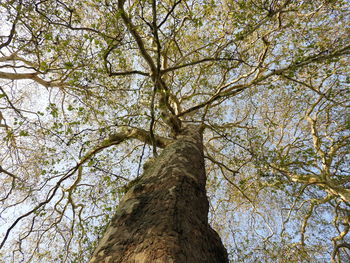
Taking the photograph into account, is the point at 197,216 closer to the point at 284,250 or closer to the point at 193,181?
the point at 193,181

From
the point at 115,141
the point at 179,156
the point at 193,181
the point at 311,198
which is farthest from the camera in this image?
the point at 311,198

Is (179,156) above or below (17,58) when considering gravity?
below

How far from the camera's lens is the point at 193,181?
189cm

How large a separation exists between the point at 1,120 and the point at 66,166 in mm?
1977

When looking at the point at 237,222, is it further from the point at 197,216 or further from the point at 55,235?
the point at 197,216

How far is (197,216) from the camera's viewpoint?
4.92 ft

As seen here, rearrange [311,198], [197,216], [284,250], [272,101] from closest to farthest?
[197,216] → [284,250] → [311,198] → [272,101]

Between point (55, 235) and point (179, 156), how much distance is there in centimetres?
460

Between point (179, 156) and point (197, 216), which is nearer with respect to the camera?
point (197, 216)

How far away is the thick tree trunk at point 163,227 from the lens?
3.46 ft

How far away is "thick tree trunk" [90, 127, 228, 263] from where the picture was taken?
1.05 meters

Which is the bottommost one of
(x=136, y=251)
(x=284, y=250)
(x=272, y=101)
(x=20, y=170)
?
(x=136, y=251)

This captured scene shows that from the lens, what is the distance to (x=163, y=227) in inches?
46.8

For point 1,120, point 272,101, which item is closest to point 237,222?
point 272,101
